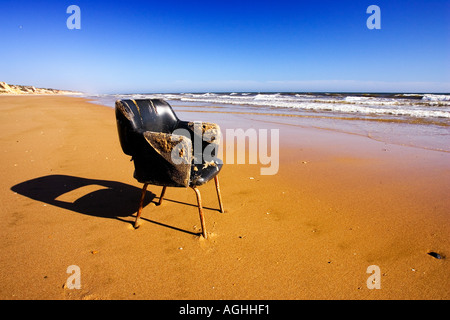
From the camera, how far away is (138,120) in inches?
88.1

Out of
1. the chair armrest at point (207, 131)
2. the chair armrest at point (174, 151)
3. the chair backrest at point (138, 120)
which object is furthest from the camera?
the chair armrest at point (207, 131)

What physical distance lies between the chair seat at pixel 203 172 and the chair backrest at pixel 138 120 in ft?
1.78

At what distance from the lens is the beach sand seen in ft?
5.27

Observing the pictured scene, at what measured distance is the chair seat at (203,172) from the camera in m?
2.04

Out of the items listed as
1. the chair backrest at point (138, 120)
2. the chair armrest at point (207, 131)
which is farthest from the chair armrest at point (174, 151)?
the chair armrest at point (207, 131)

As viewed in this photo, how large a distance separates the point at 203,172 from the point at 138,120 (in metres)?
0.81
